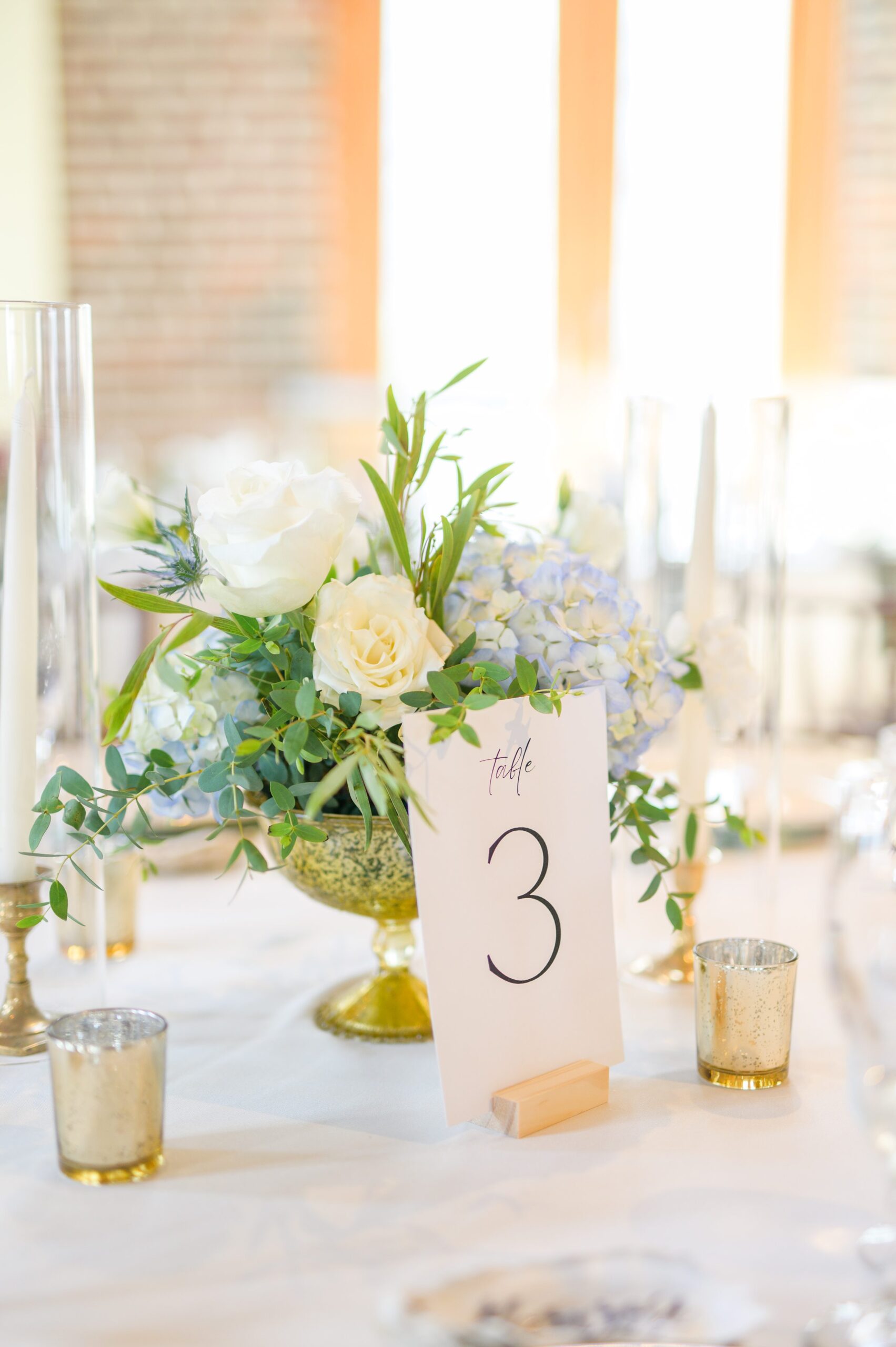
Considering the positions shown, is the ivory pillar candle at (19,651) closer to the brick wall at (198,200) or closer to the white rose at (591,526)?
the white rose at (591,526)

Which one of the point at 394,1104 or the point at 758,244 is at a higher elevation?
the point at 758,244

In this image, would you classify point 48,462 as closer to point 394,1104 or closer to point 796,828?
point 394,1104

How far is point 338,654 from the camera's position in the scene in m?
0.68

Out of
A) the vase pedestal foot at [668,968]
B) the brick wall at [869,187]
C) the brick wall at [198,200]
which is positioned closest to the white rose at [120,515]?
the vase pedestal foot at [668,968]

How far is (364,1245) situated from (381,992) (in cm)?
30

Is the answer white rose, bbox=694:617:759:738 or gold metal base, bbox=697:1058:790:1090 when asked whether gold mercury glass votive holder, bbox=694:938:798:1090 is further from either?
white rose, bbox=694:617:759:738

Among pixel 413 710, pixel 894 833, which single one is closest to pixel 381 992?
pixel 413 710

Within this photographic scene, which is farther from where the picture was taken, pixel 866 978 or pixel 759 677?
pixel 759 677

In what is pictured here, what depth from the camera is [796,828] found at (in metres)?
1.28

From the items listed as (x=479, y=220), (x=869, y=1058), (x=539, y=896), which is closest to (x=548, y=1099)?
(x=539, y=896)

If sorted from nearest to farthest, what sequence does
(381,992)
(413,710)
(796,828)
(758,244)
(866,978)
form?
(866,978) → (413,710) → (381,992) → (796,828) → (758,244)

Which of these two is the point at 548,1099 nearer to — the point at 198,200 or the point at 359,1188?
the point at 359,1188

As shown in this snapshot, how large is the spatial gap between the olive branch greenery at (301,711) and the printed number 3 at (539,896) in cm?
6

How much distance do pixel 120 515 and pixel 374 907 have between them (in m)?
0.34
